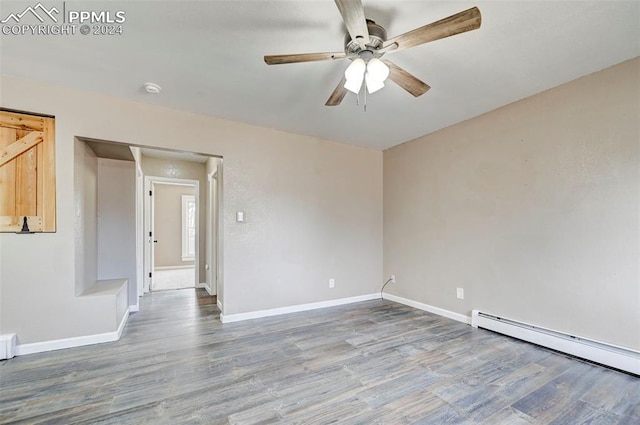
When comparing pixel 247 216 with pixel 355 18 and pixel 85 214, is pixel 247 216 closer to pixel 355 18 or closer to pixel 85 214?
pixel 85 214

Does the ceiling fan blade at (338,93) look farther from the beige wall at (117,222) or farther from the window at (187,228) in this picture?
the window at (187,228)

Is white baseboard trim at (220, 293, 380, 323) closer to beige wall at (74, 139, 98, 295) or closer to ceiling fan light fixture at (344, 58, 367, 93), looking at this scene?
beige wall at (74, 139, 98, 295)

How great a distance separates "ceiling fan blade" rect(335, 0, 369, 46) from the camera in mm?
1317

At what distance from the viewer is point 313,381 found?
6.97 ft

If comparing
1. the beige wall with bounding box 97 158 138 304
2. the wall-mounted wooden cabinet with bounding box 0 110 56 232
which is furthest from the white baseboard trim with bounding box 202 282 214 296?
the wall-mounted wooden cabinet with bounding box 0 110 56 232

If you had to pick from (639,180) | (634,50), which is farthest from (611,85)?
(639,180)

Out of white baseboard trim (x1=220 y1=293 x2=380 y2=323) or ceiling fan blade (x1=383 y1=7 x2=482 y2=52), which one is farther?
white baseboard trim (x1=220 y1=293 x2=380 y2=323)

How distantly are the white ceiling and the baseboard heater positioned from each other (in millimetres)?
2370

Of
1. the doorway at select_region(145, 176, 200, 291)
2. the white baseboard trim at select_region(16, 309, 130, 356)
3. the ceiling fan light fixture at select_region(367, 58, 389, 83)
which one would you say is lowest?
the white baseboard trim at select_region(16, 309, 130, 356)

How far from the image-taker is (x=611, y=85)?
2.33 m

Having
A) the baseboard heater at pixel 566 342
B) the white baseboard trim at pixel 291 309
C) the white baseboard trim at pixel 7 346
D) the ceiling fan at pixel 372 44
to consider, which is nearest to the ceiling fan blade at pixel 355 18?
the ceiling fan at pixel 372 44

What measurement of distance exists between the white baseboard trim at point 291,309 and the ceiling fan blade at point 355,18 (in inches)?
127

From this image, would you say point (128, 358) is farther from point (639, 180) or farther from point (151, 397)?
point (639, 180)

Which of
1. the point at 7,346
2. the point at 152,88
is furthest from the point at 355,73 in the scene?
the point at 7,346
